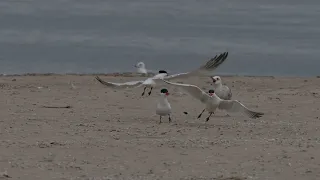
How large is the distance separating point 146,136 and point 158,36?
13.4 meters

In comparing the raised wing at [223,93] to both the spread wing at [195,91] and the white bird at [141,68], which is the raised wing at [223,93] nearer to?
the spread wing at [195,91]

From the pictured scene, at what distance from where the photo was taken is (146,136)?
1254 centimetres

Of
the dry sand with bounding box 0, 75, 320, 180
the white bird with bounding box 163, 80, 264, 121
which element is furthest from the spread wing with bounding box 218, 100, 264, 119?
the dry sand with bounding box 0, 75, 320, 180

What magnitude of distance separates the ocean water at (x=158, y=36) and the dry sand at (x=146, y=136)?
13.2 ft

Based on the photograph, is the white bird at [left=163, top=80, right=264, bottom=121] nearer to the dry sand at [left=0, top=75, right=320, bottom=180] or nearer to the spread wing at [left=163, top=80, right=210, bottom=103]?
the spread wing at [left=163, top=80, right=210, bottom=103]

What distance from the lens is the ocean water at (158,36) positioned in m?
22.6

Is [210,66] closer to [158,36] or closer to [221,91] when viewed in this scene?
[221,91]

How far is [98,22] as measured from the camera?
1126 inches

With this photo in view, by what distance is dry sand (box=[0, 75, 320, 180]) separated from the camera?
10344 mm

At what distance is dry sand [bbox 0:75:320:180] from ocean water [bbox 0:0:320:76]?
13.2ft

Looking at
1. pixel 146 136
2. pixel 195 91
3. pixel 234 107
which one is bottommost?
pixel 146 136

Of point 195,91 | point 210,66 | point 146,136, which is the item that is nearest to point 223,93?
point 210,66

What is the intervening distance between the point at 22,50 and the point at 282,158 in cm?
1359

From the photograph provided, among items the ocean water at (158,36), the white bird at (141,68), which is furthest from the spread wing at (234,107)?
the ocean water at (158,36)
